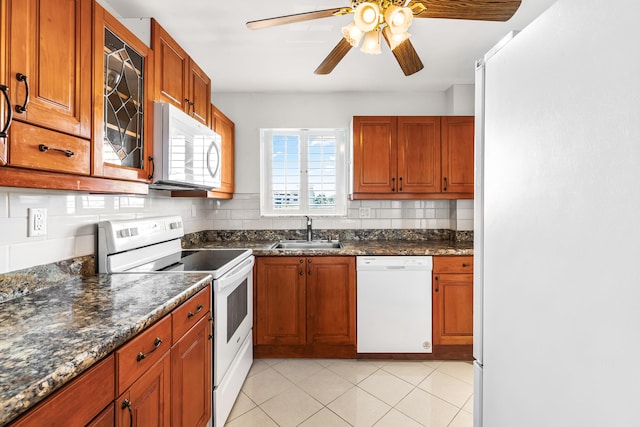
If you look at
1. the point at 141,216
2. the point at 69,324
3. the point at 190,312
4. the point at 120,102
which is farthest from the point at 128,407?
the point at 141,216

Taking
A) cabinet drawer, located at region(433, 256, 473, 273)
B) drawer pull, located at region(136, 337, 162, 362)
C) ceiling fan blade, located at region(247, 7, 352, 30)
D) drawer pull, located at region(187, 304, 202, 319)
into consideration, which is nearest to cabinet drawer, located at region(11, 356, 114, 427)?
drawer pull, located at region(136, 337, 162, 362)

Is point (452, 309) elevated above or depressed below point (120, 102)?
below

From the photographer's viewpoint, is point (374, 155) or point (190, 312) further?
point (374, 155)

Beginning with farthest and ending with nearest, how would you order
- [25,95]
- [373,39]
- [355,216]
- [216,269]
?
1. [355,216]
2. [216,269]
3. [373,39]
4. [25,95]

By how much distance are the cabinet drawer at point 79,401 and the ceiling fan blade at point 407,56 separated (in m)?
1.77

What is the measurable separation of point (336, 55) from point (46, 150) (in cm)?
143

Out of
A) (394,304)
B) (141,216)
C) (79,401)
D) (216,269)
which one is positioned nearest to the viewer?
(79,401)

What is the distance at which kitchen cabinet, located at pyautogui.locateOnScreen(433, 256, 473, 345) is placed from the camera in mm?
2553

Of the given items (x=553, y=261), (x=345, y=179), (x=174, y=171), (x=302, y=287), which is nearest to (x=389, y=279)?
(x=302, y=287)

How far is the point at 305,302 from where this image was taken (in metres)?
2.59

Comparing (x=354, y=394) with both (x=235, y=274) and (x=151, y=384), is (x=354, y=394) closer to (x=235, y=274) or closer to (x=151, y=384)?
(x=235, y=274)

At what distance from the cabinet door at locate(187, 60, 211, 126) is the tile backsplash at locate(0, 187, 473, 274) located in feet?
2.14

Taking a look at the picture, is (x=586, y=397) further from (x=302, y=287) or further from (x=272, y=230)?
(x=272, y=230)

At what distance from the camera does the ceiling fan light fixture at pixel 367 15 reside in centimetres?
136
